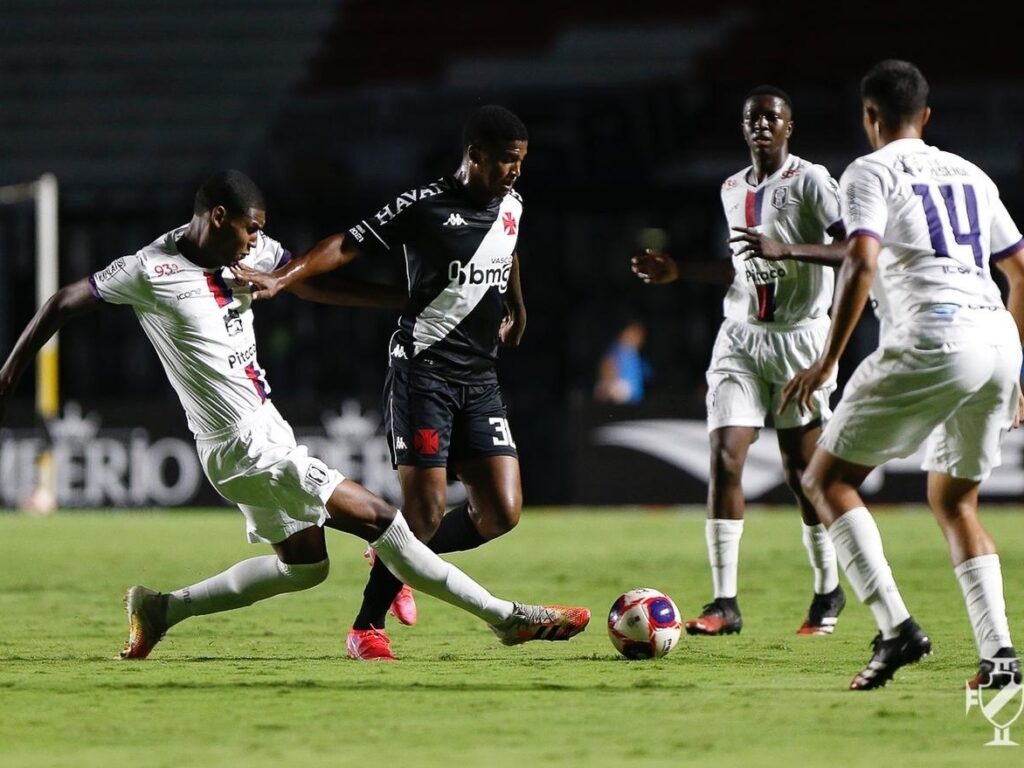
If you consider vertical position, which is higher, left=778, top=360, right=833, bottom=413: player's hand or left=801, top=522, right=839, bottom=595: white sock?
left=778, top=360, right=833, bottom=413: player's hand

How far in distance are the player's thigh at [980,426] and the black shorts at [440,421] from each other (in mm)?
2051

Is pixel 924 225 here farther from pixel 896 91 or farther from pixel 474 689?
pixel 474 689

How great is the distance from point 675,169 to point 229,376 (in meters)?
15.0

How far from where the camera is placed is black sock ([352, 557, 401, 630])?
7098mm

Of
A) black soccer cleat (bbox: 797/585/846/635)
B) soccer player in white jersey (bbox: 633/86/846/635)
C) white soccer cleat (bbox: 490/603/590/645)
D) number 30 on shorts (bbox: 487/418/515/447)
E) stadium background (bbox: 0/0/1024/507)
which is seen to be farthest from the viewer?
stadium background (bbox: 0/0/1024/507)

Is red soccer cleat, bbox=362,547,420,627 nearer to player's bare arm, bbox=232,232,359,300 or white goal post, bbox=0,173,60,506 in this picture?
player's bare arm, bbox=232,232,359,300

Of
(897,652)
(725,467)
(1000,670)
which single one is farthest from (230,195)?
(1000,670)

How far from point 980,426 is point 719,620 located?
234cm

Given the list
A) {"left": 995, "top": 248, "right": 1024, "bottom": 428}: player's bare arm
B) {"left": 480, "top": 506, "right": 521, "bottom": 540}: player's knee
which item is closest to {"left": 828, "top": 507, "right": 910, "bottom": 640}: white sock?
{"left": 995, "top": 248, "right": 1024, "bottom": 428}: player's bare arm

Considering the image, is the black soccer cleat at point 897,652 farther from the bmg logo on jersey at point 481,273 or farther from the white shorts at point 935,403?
the bmg logo on jersey at point 481,273

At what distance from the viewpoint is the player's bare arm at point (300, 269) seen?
6602 mm

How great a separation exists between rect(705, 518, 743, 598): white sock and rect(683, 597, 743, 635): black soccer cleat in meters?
0.05

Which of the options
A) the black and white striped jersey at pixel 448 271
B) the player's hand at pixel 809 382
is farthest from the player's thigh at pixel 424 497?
the player's hand at pixel 809 382

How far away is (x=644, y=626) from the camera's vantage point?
22.5 ft
